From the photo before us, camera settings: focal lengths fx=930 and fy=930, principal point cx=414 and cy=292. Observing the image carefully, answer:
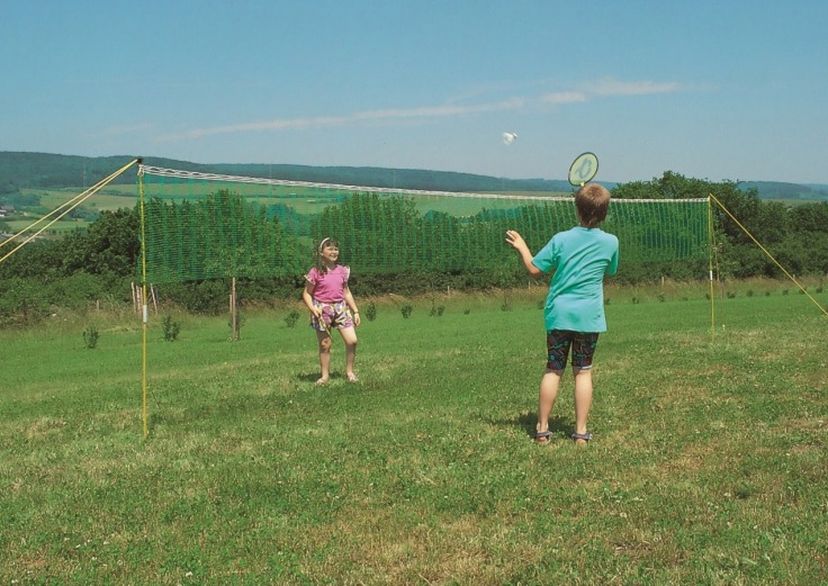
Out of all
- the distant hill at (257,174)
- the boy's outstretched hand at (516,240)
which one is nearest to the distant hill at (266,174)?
the distant hill at (257,174)

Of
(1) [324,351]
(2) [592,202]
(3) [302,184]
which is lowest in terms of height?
(1) [324,351]

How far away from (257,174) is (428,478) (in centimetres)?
4302

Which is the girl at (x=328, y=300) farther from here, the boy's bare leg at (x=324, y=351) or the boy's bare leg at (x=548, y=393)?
the boy's bare leg at (x=548, y=393)

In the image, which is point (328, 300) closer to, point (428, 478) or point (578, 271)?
point (578, 271)

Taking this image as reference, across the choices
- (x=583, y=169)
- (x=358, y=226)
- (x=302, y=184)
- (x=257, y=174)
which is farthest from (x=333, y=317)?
(x=257, y=174)

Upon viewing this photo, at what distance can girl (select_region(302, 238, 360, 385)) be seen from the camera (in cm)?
1135

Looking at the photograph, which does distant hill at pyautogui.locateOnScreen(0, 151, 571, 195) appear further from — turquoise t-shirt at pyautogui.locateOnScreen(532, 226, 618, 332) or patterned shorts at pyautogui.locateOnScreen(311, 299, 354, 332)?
turquoise t-shirt at pyautogui.locateOnScreen(532, 226, 618, 332)

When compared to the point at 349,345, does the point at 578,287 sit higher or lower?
higher

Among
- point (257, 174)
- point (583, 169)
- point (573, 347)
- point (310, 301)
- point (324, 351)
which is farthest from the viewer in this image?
point (257, 174)

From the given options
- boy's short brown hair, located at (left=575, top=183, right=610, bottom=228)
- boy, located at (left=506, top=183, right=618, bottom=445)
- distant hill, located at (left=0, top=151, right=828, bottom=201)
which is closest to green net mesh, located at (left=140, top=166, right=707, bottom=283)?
boy, located at (left=506, top=183, right=618, bottom=445)

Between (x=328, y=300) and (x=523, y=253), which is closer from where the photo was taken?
(x=523, y=253)

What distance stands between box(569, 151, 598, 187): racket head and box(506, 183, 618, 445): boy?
2.68 meters

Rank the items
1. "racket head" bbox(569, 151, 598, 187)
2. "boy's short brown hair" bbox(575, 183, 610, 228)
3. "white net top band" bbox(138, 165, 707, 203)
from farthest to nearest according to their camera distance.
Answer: "white net top band" bbox(138, 165, 707, 203) < "racket head" bbox(569, 151, 598, 187) < "boy's short brown hair" bbox(575, 183, 610, 228)

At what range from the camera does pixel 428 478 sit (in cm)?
649
